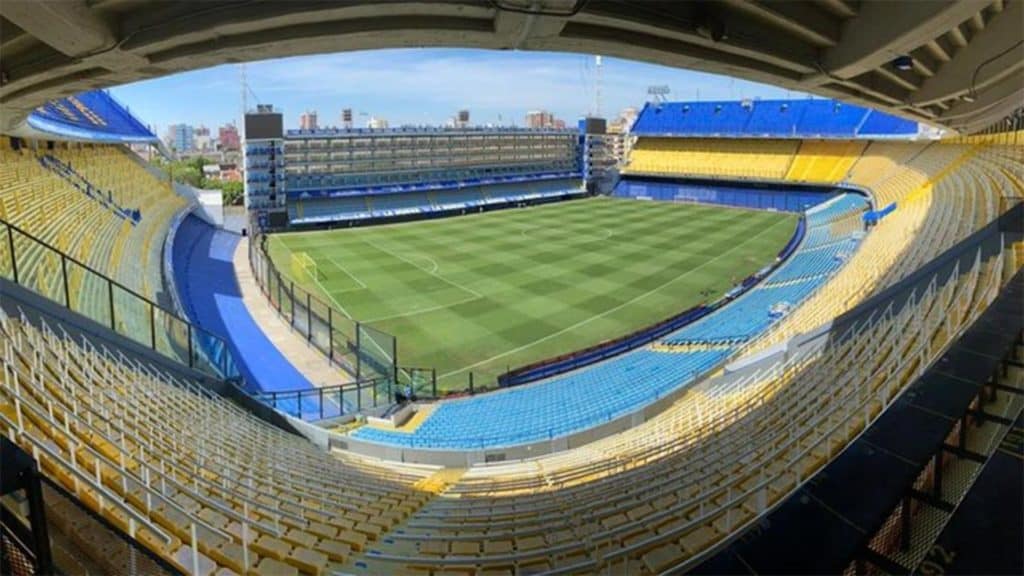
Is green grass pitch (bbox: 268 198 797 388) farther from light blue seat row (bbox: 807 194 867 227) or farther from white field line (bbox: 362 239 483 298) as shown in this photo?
light blue seat row (bbox: 807 194 867 227)

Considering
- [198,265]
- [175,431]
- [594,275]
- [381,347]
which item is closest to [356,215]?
[198,265]

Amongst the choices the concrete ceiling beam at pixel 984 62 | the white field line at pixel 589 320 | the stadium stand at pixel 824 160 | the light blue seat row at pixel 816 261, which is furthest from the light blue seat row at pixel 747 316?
the stadium stand at pixel 824 160

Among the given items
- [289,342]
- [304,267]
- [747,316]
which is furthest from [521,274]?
[289,342]

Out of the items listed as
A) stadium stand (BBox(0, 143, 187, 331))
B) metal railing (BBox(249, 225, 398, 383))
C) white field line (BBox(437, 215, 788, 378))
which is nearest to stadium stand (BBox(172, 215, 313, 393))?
metal railing (BBox(249, 225, 398, 383))

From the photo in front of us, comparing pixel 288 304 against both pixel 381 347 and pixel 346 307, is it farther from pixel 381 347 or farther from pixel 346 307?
pixel 381 347

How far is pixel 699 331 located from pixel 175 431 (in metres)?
15.9

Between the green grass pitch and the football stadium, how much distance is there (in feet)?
0.87

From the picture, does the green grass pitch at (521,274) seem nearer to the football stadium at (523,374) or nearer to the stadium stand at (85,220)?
the football stadium at (523,374)

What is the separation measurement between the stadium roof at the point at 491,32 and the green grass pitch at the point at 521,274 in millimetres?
11515

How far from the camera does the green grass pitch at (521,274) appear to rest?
20.5 m

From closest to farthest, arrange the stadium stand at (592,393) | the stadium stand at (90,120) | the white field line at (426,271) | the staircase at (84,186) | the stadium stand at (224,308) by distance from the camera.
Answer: the stadium stand at (592,393) → the stadium stand at (224,308) → the stadium stand at (90,120) → the staircase at (84,186) → the white field line at (426,271)

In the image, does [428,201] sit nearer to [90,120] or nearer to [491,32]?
[90,120]

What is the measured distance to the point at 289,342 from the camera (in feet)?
64.6

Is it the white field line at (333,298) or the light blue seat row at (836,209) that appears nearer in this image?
the white field line at (333,298)
